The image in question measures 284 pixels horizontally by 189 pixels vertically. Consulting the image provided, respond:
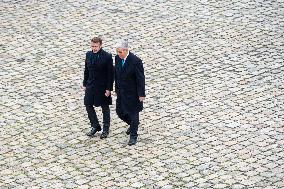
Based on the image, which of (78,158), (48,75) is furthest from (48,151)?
(48,75)

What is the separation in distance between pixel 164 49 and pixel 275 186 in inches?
223

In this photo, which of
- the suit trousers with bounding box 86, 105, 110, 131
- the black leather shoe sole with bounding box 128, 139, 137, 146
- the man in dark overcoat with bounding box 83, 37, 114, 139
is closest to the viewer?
the man in dark overcoat with bounding box 83, 37, 114, 139

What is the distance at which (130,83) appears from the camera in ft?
38.0

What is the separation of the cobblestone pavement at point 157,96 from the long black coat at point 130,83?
2.08ft

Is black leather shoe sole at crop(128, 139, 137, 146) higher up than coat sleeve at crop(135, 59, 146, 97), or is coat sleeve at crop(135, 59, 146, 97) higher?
coat sleeve at crop(135, 59, 146, 97)

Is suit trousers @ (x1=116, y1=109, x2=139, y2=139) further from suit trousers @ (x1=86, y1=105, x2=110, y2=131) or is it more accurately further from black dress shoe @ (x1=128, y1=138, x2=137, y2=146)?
suit trousers @ (x1=86, y1=105, x2=110, y2=131)

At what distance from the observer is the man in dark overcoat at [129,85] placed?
37.6ft

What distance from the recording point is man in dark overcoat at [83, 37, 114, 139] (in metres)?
11.6

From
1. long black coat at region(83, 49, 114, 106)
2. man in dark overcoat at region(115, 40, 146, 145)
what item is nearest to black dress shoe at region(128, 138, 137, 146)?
man in dark overcoat at region(115, 40, 146, 145)

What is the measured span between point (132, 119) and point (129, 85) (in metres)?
0.54

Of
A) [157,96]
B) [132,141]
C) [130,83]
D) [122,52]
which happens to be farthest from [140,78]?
[157,96]

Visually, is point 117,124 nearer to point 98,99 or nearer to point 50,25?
point 98,99

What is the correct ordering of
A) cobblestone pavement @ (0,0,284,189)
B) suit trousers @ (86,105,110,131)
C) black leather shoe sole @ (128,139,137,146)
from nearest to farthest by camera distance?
cobblestone pavement @ (0,0,284,189) < black leather shoe sole @ (128,139,137,146) < suit trousers @ (86,105,110,131)

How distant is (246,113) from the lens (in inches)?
498
